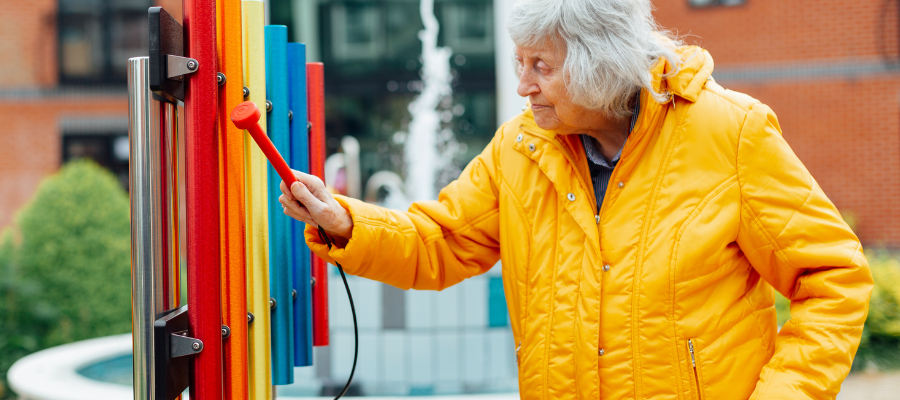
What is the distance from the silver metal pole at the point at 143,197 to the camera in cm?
116

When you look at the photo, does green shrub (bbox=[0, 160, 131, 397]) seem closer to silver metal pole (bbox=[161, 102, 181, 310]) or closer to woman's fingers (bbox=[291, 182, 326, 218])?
silver metal pole (bbox=[161, 102, 181, 310])

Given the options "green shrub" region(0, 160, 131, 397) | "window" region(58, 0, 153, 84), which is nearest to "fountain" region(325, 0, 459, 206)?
"green shrub" region(0, 160, 131, 397)

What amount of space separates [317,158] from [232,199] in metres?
0.42

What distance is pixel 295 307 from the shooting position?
1.51 metres

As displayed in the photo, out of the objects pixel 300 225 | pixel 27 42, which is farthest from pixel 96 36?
pixel 300 225

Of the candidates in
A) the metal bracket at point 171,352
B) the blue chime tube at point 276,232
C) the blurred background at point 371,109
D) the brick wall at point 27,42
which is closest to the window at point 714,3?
the blurred background at point 371,109

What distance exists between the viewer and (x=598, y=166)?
1.47 meters

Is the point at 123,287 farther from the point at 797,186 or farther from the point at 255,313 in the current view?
the point at 797,186

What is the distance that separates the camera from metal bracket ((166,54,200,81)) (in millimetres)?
1144

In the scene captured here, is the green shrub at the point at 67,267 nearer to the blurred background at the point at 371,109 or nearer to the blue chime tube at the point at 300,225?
the blurred background at the point at 371,109

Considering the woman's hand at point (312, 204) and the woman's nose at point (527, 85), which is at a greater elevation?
the woman's nose at point (527, 85)

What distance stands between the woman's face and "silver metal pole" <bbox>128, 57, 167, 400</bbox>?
0.69 meters

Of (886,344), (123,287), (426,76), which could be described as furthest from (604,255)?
(426,76)

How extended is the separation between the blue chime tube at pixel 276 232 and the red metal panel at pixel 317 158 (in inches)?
6.2
